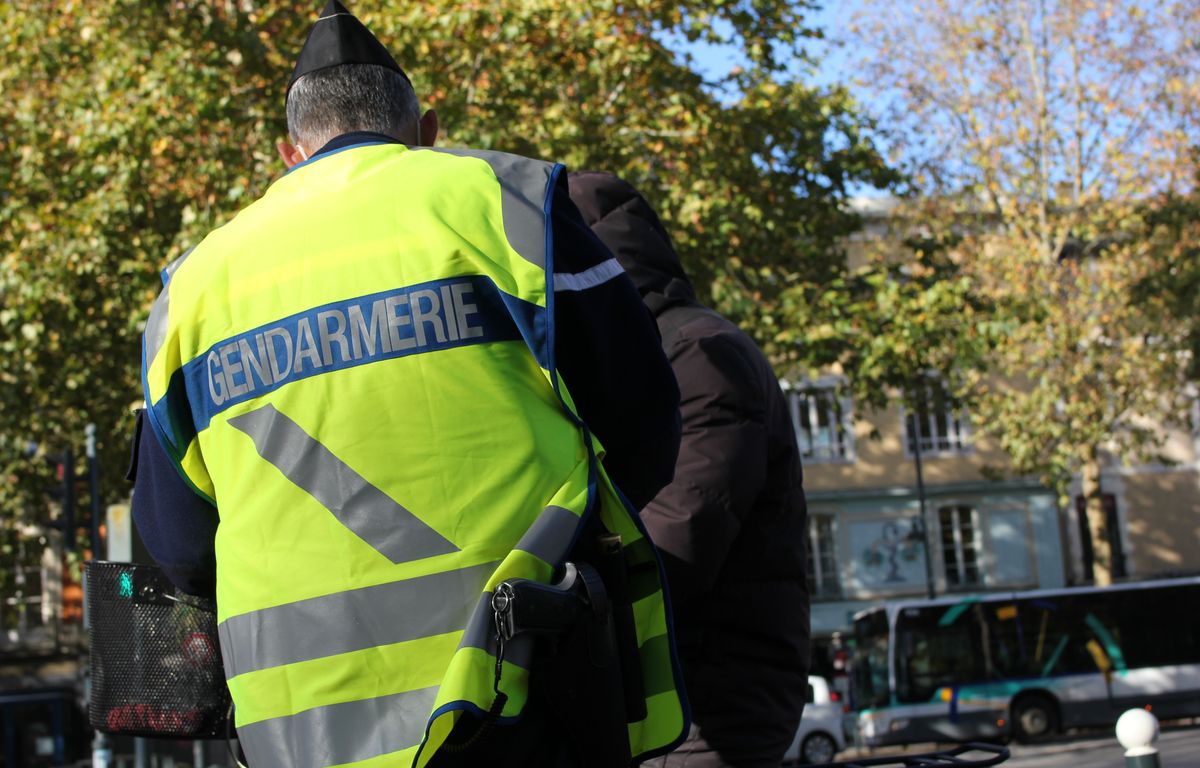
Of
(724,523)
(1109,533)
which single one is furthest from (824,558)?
(724,523)

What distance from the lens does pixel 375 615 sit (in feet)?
6.23

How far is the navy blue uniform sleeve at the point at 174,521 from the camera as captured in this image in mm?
2227

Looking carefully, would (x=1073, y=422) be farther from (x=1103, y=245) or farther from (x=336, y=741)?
(x=336, y=741)

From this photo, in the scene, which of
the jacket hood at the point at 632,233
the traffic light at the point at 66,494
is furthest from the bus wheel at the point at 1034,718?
the jacket hood at the point at 632,233

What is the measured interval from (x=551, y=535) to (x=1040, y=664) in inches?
1033

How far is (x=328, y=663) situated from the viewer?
1.91 metres

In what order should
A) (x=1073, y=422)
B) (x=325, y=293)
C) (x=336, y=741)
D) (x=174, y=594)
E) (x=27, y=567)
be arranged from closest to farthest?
1. (x=336, y=741)
2. (x=325, y=293)
3. (x=174, y=594)
4. (x=27, y=567)
5. (x=1073, y=422)

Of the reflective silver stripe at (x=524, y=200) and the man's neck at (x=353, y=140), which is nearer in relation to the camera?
the reflective silver stripe at (x=524, y=200)

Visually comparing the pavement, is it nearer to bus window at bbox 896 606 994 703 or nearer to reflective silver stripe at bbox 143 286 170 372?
bus window at bbox 896 606 994 703

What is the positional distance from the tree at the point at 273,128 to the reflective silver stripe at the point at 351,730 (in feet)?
45.5

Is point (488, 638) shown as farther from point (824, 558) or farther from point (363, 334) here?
point (824, 558)

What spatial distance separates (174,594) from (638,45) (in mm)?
15018

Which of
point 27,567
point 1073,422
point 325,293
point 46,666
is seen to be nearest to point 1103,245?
point 1073,422

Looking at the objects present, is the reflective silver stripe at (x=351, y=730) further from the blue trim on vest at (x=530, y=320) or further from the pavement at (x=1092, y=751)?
the pavement at (x=1092, y=751)
